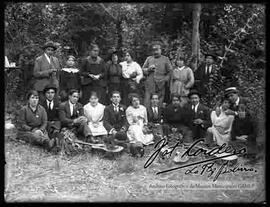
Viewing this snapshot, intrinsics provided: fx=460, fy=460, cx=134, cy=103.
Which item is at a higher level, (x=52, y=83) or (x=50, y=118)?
(x=52, y=83)

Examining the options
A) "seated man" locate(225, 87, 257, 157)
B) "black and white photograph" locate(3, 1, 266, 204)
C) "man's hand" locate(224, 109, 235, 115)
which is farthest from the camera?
"man's hand" locate(224, 109, 235, 115)

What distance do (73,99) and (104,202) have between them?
1793 millimetres

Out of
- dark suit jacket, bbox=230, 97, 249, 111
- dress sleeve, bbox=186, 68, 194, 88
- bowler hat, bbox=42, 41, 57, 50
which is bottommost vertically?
dark suit jacket, bbox=230, 97, 249, 111

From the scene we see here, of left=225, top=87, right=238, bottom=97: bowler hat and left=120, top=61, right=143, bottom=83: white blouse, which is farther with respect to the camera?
left=120, top=61, right=143, bottom=83: white blouse

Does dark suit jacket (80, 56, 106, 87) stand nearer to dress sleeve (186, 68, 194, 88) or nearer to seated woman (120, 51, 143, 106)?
seated woman (120, 51, 143, 106)

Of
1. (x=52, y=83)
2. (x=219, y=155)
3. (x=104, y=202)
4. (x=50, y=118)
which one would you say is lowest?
(x=104, y=202)

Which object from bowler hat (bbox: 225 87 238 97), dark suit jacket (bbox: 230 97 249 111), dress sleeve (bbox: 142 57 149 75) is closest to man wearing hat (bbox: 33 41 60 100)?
dress sleeve (bbox: 142 57 149 75)

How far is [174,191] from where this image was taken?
24.5ft

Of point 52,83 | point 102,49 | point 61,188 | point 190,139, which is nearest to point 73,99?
point 52,83

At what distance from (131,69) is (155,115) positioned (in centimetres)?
89

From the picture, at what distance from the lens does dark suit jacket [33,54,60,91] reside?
776 centimetres

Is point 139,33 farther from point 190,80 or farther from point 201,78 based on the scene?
point 201,78

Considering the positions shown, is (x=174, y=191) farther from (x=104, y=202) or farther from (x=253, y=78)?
(x=253, y=78)
